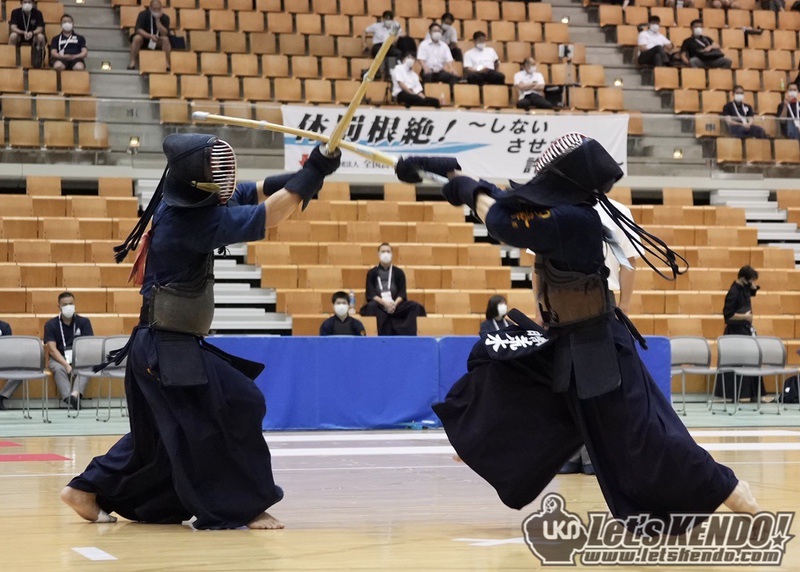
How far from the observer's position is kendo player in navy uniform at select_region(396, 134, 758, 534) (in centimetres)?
473

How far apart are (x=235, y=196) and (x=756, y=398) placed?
11.3m

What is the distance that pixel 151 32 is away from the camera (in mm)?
18531

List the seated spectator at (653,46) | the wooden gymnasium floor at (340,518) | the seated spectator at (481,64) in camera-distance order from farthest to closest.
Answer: the seated spectator at (653,46)
the seated spectator at (481,64)
the wooden gymnasium floor at (340,518)

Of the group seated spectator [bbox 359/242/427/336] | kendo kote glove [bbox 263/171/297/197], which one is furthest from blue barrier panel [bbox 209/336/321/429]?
kendo kote glove [bbox 263/171/297/197]

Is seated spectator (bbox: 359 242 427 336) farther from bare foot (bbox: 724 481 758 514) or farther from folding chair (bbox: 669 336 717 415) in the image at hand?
bare foot (bbox: 724 481 758 514)

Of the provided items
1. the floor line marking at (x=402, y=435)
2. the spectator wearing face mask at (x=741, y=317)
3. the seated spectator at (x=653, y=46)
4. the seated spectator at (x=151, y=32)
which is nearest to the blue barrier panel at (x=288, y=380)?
the floor line marking at (x=402, y=435)

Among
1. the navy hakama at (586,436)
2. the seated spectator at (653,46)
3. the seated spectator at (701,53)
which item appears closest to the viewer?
the navy hakama at (586,436)

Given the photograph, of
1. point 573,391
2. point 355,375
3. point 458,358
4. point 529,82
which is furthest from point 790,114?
point 573,391

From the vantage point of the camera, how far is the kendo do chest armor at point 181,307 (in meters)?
5.40

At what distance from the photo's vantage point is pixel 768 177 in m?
18.7

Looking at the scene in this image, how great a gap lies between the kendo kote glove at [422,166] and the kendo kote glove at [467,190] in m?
0.18

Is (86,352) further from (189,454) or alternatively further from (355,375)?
(189,454)

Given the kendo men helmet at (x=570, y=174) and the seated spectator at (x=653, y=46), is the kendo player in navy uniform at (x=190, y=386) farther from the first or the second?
the seated spectator at (x=653, y=46)

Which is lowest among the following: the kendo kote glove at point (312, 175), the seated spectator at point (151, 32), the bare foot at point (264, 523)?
the bare foot at point (264, 523)
